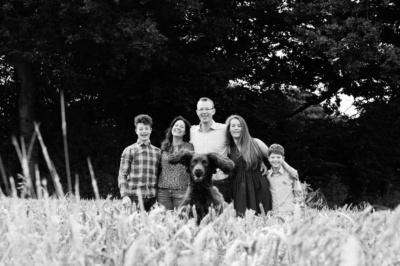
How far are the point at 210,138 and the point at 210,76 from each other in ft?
33.4

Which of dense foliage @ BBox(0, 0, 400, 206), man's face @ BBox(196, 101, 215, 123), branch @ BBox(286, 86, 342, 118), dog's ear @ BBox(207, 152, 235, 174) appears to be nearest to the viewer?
dog's ear @ BBox(207, 152, 235, 174)

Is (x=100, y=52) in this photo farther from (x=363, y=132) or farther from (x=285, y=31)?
(x=363, y=132)

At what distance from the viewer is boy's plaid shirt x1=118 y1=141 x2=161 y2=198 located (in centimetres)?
755

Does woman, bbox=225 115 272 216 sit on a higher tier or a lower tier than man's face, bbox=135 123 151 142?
lower

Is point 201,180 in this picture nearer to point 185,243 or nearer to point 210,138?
point 210,138

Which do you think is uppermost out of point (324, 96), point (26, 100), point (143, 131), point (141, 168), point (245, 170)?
point (26, 100)

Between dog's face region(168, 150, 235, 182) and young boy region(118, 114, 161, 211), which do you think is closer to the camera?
dog's face region(168, 150, 235, 182)

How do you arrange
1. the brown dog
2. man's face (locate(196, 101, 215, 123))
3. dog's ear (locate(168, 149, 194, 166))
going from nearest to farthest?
1. the brown dog
2. dog's ear (locate(168, 149, 194, 166))
3. man's face (locate(196, 101, 215, 123))

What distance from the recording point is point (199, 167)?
606cm

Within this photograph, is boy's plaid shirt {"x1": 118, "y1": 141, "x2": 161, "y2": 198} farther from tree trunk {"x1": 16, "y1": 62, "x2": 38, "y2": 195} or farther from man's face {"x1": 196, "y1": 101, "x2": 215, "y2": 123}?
tree trunk {"x1": 16, "y1": 62, "x2": 38, "y2": 195}

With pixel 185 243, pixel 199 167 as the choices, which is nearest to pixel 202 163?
pixel 199 167

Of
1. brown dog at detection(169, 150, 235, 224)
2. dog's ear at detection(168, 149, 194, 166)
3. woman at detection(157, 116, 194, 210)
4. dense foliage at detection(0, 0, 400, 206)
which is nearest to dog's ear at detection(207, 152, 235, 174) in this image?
brown dog at detection(169, 150, 235, 224)

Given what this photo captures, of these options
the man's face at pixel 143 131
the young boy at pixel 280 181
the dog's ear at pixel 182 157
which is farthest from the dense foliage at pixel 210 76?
the dog's ear at pixel 182 157

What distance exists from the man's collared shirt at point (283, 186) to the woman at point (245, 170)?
15cm
